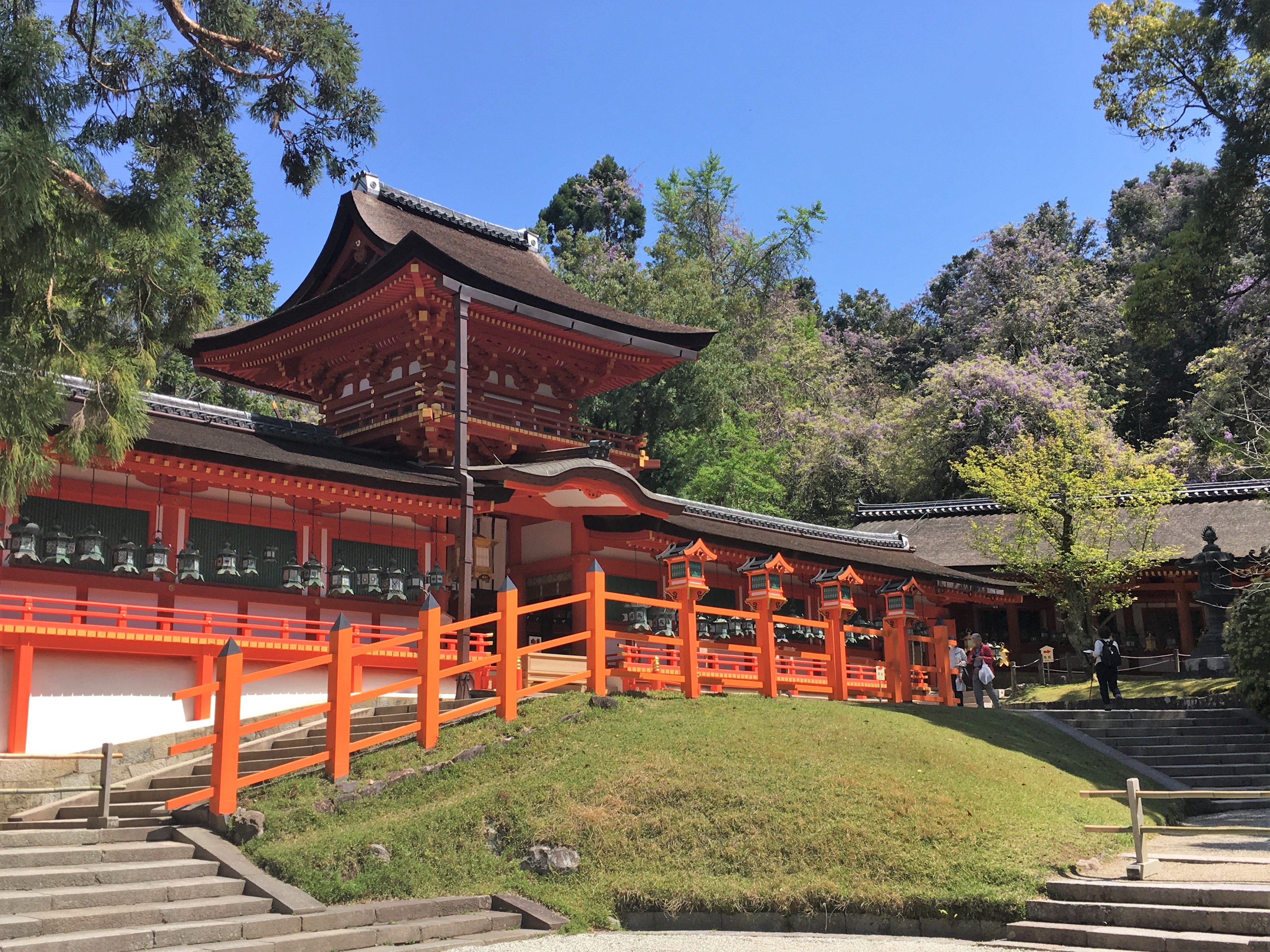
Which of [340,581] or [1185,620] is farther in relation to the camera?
[1185,620]

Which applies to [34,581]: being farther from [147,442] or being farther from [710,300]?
[710,300]

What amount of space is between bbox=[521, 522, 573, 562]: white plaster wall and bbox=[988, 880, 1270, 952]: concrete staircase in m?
13.3

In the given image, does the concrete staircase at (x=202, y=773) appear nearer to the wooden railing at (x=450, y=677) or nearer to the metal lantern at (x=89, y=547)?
the wooden railing at (x=450, y=677)

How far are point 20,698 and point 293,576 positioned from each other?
4394mm

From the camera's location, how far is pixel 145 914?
391 inches

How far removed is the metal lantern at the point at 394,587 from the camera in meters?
18.9

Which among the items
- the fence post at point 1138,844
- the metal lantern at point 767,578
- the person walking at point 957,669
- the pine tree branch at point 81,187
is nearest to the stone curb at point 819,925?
the fence post at point 1138,844

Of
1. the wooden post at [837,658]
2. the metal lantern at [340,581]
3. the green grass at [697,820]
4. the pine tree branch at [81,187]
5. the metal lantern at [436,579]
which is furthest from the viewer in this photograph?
the metal lantern at [436,579]

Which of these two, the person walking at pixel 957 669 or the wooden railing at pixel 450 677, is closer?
the wooden railing at pixel 450 677

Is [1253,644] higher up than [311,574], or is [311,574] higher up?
[311,574]

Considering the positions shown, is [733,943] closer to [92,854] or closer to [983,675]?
[92,854]

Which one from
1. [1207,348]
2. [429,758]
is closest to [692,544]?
[429,758]

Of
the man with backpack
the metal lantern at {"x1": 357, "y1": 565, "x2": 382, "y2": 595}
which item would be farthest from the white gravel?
the man with backpack

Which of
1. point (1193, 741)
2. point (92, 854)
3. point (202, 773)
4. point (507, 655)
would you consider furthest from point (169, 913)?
point (1193, 741)
